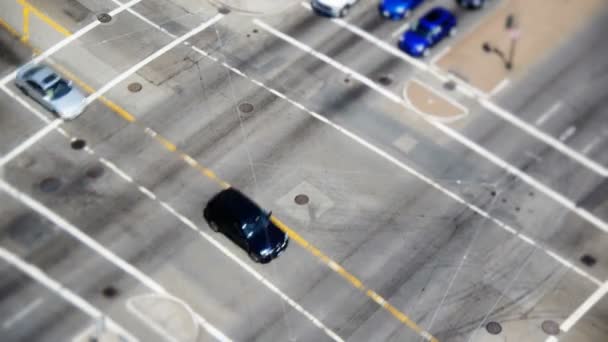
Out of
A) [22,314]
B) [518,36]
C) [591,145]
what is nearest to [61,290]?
[22,314]

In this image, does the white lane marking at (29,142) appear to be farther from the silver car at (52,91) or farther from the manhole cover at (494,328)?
the manhole cover at (494,328)

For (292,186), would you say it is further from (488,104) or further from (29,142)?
(29,142)

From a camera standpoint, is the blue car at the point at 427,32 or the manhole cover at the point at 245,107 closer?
the manhole cover at the point at 245,107

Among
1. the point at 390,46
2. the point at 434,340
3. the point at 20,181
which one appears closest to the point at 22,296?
the point at 20,181

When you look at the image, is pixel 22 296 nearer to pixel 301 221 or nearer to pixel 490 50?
pixel 301 221

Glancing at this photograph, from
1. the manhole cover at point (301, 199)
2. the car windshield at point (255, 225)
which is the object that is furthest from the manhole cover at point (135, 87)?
the car windshield at point (255, 225)

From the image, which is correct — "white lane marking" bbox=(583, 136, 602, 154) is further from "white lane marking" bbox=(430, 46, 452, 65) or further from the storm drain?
the storm drain
